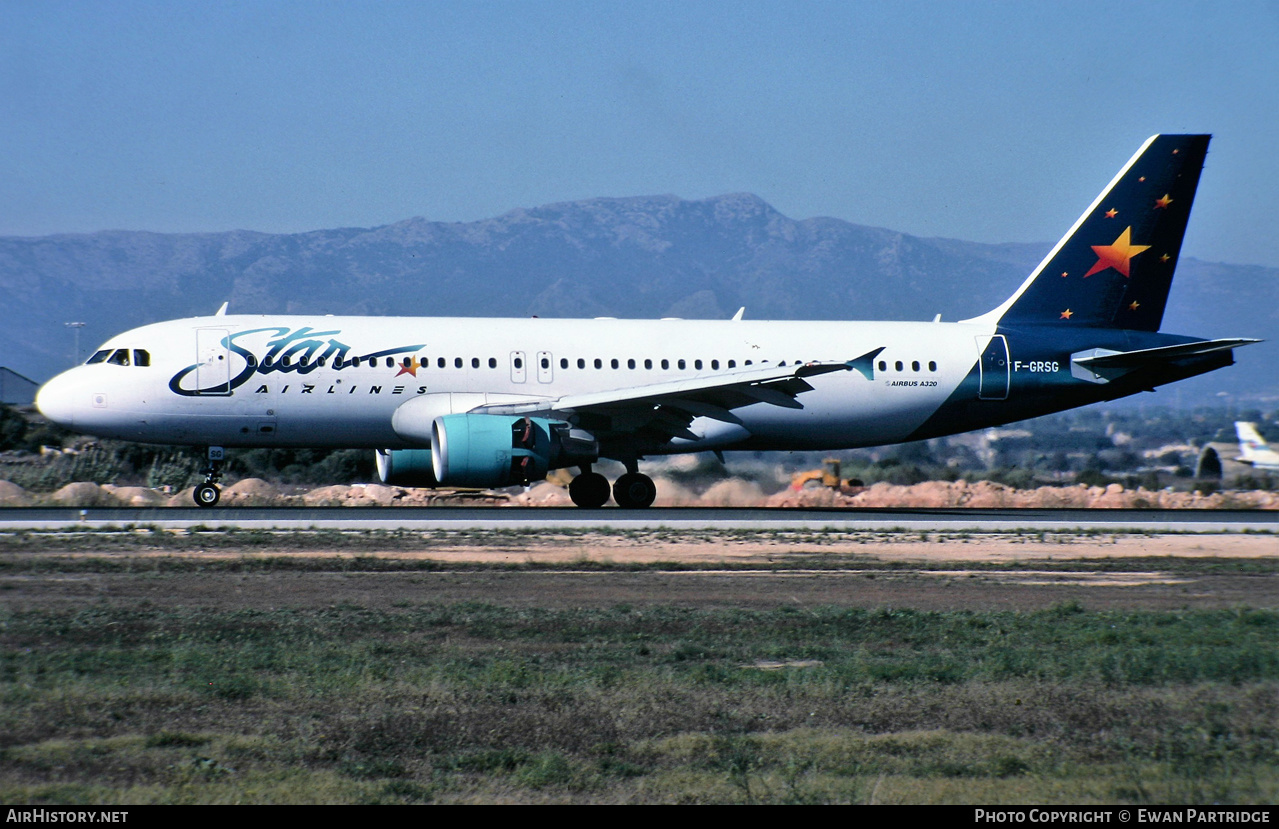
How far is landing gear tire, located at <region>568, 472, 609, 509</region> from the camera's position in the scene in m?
26.3

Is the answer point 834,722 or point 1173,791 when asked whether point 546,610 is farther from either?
point 1173,791

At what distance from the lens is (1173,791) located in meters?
6.86

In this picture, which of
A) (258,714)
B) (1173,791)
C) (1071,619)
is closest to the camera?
(1173,791)

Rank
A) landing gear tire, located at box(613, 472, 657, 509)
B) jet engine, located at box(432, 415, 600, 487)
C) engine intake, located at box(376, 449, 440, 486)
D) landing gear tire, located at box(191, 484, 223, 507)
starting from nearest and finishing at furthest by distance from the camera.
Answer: jet engine, located at box(432, 415, 600, 487) < landing gear tire, located at box(191, 484, 223, 507) < engine intake, located at box(376, 449, 440, 486) < landing gear tire, located at box(613, 472, 657, 509)

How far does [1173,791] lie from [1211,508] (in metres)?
26.6

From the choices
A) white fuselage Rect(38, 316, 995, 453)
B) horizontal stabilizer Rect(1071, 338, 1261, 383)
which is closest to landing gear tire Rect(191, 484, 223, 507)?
white fuselage Rect(38, 316, 995, 453)

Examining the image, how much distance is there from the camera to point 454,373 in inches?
974

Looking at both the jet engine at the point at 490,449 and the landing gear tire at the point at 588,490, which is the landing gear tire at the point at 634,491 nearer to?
the landing gear tire at the point at 588,490

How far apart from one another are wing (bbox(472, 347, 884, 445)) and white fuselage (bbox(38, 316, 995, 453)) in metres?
0.50

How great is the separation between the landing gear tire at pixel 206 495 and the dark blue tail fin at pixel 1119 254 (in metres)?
16.4

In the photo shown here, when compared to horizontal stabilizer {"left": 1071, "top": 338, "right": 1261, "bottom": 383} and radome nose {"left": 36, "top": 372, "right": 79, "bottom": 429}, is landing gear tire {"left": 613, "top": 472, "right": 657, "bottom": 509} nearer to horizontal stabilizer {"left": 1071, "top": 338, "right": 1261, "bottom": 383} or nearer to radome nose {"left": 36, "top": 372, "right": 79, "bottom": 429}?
horizontal stabilizer {"left": 1071, "top": 338, "right": 1261, "bottom": 383}

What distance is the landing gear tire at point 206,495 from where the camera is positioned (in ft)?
80.4

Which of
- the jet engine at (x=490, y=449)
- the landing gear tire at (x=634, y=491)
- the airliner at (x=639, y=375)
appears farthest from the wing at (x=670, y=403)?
the landing gear tire at (x=634, y=491)

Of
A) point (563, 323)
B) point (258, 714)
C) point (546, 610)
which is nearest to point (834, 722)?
point (258, 714)
